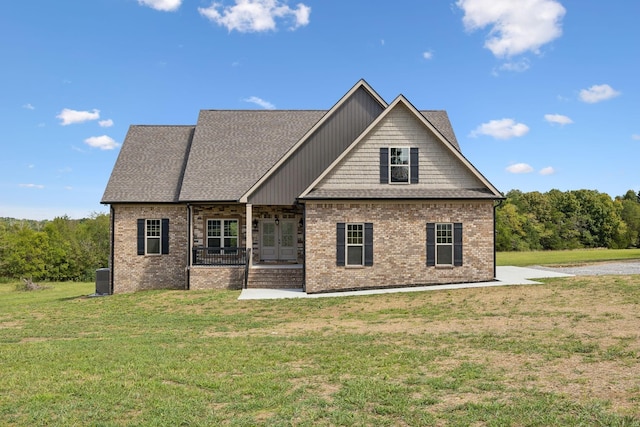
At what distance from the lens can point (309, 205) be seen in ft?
59.7

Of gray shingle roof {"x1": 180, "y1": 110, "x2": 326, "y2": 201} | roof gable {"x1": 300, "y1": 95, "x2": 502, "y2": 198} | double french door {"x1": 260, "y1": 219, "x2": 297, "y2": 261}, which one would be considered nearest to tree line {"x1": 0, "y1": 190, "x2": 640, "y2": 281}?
gray shingle roof {"x1": 180, "y1": 110, "x2": 326, "y2": 201}

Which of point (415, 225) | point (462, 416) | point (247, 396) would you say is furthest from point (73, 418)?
point (415, 225)

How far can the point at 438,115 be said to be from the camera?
26.0 meters

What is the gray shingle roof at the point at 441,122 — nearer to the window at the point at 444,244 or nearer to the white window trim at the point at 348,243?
the window at the point at 444,244

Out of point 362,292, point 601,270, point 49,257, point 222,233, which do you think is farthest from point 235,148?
point 49,257

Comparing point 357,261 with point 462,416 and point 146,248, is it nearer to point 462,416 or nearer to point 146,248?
point 146,248

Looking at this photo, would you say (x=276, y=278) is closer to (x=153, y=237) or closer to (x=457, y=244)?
(x=153, y=237)

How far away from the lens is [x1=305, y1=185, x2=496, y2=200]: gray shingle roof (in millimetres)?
18078

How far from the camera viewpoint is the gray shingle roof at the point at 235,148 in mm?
21891

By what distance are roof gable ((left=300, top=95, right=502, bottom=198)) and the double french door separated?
486 cm

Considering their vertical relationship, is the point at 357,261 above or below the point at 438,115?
below

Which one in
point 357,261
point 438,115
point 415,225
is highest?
point 438,115

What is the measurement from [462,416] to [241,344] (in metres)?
5.34

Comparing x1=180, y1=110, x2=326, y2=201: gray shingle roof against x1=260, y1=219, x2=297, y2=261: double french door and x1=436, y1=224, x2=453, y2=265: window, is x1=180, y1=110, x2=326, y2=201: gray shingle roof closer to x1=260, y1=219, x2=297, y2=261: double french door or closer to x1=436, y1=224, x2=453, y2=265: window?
x1=260, y1=219, x2=297, y2=261: double french door
